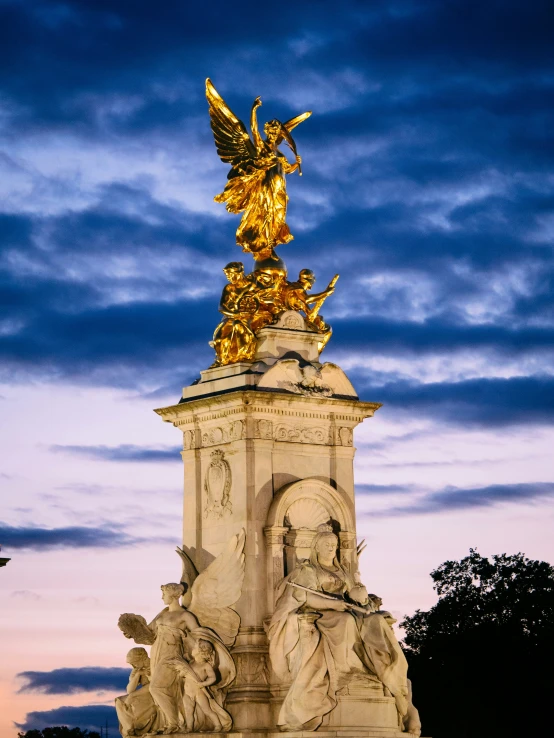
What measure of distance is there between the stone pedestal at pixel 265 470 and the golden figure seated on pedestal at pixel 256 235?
357 millimetres

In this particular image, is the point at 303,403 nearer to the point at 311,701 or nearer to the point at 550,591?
the point at 311,701

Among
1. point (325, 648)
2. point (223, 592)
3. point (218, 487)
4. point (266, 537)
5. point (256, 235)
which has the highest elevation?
point (256, 235)

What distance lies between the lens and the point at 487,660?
167 ft

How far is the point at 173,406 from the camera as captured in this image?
31.5 m

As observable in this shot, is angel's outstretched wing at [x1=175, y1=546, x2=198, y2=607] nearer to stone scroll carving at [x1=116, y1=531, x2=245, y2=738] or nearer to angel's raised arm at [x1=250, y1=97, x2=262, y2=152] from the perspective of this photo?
stone scroll carving at [x1=116, y1=531, x2=245, y2=738]

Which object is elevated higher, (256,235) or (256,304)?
(256,235)

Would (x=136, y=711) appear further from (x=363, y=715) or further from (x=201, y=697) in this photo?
(x=363, y=715)

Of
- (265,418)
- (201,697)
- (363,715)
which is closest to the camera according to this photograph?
(363,715)

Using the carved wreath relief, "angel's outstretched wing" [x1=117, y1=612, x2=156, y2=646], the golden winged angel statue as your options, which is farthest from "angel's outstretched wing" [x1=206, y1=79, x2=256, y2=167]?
"angel's outstretched wing" [x1=117, y1=612, x2=156, y2=646]

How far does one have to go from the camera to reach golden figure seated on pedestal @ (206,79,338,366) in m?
31.3

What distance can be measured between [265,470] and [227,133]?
5822mm

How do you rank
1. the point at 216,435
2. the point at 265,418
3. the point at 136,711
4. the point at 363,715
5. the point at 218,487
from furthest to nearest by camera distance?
1. the point at 216,435
2. the point at 218,487
3. the point at 265,418
4. the point at 136,711
5. the point at 363,715

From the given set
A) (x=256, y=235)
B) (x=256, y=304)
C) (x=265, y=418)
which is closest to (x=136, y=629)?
(x=265, y=418)

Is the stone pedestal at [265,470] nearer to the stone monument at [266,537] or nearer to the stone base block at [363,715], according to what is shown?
the stone monument at [266,537]
